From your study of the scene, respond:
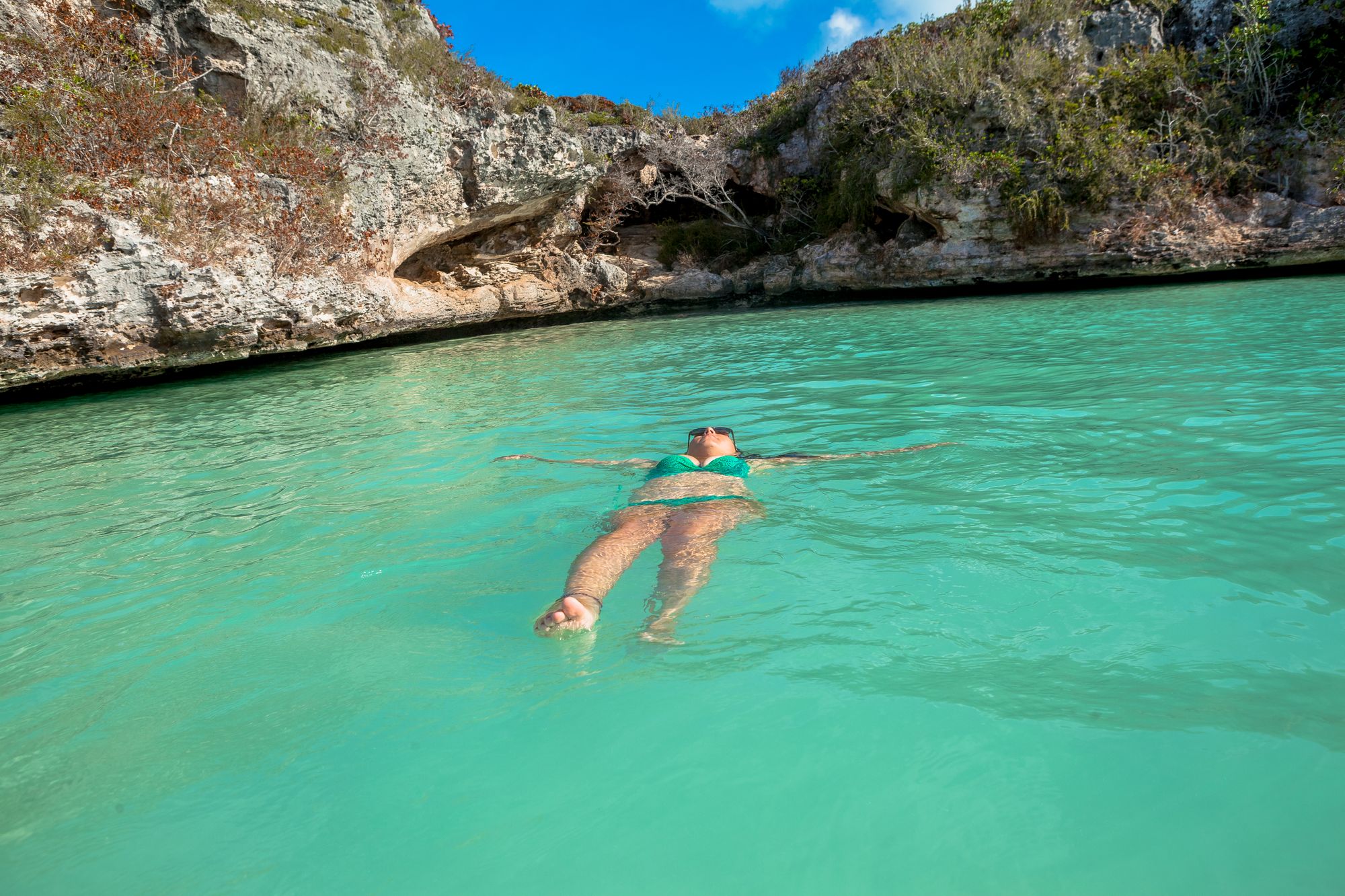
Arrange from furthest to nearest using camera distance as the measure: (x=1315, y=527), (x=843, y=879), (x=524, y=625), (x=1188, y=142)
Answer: (x=1188, y=142) < (x=1315, y=527) < (x=524, y=625) < (x=843, y=879)

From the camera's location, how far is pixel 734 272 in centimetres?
1944

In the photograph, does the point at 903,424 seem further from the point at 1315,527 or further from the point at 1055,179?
the point at 1055,179

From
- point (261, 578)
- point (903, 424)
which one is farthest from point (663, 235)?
point (261, 578)

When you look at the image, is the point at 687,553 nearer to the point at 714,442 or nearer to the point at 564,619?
the point at 564,619

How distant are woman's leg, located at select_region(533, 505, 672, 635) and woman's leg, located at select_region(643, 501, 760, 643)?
0.35ft

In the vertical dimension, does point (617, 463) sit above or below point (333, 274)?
below

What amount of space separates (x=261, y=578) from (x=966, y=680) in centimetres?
308

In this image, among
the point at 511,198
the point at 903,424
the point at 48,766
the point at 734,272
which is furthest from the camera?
the point at 734,272

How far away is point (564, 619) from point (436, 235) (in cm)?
1483

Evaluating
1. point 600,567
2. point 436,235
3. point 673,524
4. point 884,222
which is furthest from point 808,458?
point 884,222

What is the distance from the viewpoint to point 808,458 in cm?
445

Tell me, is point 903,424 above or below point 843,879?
above

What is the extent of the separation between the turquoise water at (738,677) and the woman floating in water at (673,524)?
0.11m

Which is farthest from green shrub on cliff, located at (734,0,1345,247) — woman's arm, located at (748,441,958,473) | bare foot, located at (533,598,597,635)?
Answer: bare foot, located at (533,598,597,635)
